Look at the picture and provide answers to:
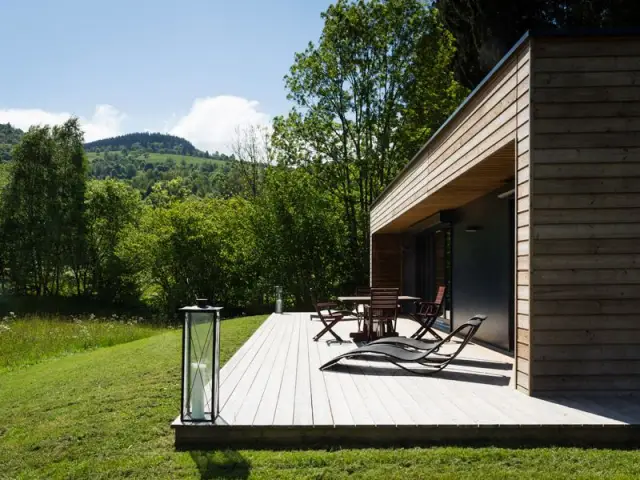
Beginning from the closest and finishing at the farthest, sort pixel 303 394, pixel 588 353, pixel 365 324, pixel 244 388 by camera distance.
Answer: pixel 588 353 → pixel 303 394 → pixel 244 388 → pixel 365 324

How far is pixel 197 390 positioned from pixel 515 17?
13.7m

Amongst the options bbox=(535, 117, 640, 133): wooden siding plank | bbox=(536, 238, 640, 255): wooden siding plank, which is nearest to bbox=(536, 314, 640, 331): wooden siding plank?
bbox=(536, 238, 640, 255): wooden siding plank

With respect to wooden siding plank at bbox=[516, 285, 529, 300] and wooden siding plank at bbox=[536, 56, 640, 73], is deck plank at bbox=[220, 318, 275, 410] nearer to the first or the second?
wooden siding plank at bbox=[516, 285, 529, 300]

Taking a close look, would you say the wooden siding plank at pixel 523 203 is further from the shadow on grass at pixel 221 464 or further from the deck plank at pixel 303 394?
the shadow on grass at pixel 221 464

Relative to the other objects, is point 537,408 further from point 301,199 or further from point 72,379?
point 301,199

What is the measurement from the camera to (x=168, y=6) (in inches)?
519

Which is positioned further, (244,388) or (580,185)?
(244,388)

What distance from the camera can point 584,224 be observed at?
5082 millimetres

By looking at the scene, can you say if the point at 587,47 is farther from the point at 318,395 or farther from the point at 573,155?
the point at 318,395

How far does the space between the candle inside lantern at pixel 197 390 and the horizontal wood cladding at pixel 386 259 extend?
474 inches

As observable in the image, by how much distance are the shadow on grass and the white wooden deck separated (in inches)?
7.1

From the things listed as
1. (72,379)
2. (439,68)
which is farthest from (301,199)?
(72,379)

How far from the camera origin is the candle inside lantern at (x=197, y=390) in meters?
4.29

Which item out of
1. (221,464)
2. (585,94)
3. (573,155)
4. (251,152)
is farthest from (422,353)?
(251,152)
